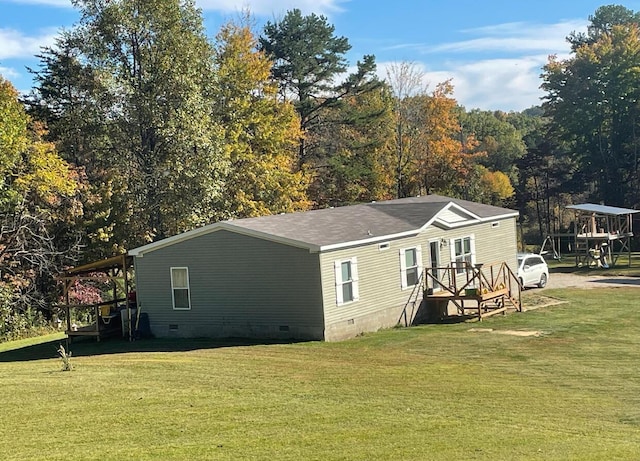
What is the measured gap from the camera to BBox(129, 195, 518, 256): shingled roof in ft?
64.6

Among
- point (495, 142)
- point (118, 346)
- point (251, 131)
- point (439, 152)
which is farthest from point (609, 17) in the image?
point (118, 346)

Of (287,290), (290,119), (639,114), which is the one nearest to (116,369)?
(287,290)

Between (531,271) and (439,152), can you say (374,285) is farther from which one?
(439,152)

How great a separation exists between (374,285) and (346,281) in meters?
1.35

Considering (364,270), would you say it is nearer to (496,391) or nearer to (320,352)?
(320,352)

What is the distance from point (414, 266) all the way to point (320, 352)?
6.60 m

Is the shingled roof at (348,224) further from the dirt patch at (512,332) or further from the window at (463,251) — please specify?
the dirt patch at (512,332)

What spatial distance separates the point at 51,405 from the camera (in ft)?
37.9

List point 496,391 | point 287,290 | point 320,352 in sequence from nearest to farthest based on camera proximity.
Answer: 1. point 496,391
2. point 320,352
3. point 287,290

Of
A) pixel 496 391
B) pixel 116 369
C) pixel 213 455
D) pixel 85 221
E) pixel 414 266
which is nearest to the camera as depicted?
pixel 213 455

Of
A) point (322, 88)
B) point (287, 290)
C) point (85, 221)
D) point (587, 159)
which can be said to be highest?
point (322, 88)

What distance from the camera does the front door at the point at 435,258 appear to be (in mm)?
23703

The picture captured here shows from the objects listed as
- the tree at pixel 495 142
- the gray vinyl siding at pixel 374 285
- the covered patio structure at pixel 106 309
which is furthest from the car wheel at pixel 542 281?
the tree at pixel 495 142

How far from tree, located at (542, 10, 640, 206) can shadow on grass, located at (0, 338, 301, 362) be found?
140ft
